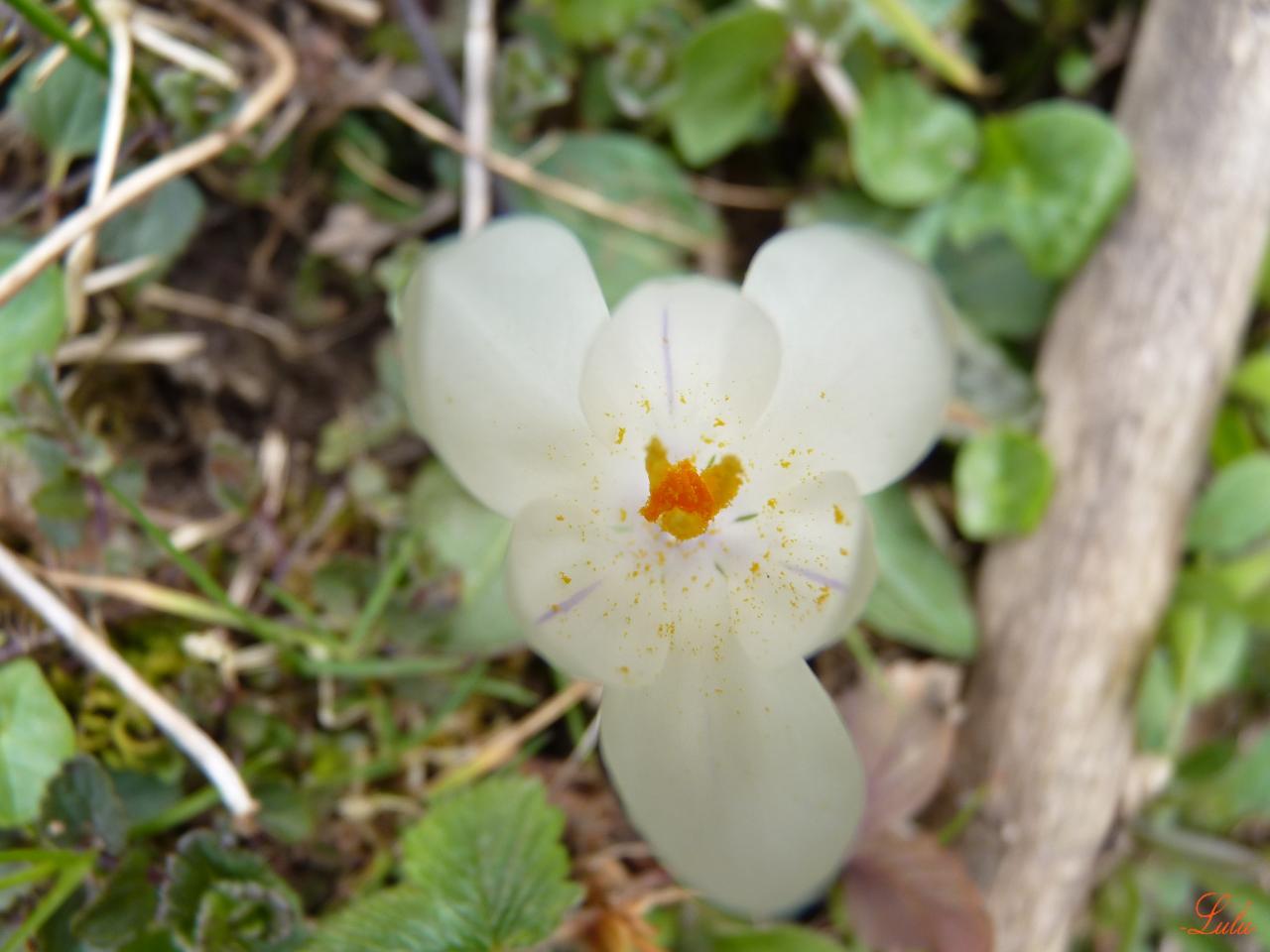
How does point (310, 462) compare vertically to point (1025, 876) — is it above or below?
above

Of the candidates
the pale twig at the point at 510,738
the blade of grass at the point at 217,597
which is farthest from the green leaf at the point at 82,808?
the pale twig at the point at 510,738

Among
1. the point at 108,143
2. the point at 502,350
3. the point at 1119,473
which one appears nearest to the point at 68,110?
the point at 108,143

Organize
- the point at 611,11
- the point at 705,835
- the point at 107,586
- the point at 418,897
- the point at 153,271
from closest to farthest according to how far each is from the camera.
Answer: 1. the point at 705,835
2. the point at 418,897
3. the point at 107,586
4. the point at 153,271
5. the point at 611,11

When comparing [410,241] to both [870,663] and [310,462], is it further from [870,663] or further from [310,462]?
[870,663]

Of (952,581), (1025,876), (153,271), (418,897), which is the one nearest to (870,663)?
(952,581)

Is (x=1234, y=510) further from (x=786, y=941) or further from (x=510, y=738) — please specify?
(x=510, y=738)

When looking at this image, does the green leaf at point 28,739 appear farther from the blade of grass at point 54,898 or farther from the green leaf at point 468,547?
the green leaf at point 468,547

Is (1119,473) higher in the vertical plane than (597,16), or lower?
lower
